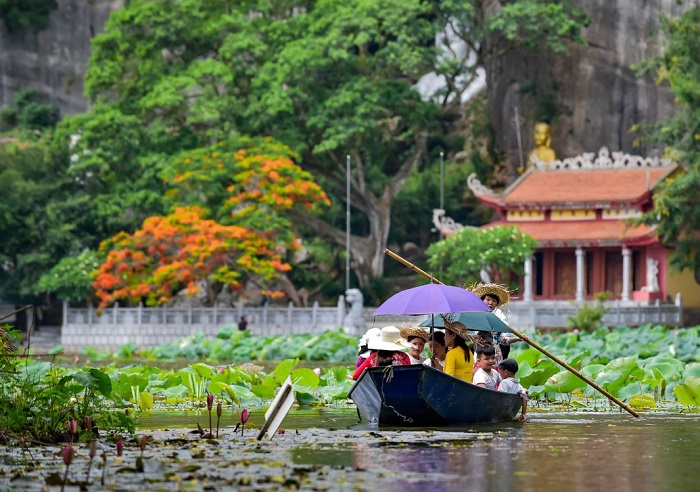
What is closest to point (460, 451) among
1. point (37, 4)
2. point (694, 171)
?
point (694, 171)

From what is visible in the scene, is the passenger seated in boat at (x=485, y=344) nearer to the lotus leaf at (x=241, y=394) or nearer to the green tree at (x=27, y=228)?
the lotus leaf at (x=241, y=394)

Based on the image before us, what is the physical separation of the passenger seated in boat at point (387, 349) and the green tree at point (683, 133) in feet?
77.8

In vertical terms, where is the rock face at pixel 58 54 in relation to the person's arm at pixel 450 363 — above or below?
above

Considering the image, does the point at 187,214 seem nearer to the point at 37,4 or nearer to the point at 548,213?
the point at 548,213

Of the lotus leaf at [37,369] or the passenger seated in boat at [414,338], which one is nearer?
the lotus leaf at [37,369]

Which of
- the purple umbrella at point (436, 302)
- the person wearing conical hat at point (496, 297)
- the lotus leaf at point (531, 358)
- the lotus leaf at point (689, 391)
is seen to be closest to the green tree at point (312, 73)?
the lotus leaf at point (531, 358)

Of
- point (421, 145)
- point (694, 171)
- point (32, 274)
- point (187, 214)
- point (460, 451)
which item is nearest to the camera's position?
point (460, 451)

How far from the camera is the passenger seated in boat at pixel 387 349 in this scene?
1620 cm

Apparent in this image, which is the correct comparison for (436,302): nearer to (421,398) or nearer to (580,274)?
(421,398)

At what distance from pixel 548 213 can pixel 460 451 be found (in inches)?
1391

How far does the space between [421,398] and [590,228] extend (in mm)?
32710

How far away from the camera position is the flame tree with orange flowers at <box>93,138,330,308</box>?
4291cm

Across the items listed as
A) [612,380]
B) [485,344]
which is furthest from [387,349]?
[612,380]

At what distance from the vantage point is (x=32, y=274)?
152 ft
